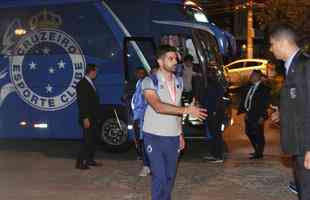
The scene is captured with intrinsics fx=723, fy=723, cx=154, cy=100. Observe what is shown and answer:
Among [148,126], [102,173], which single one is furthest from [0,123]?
[148,126]

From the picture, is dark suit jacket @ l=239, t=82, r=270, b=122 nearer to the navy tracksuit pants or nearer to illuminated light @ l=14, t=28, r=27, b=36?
illuminated light @ l=14, t=28, r=27, b=36

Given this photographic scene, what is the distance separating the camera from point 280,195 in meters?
9.84

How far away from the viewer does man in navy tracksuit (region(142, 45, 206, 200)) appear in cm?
743

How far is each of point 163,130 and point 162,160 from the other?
0.31 meters

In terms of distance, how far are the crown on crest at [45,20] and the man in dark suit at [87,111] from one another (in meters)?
2.85

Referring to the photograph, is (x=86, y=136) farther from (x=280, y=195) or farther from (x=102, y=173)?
(x=280, y=195)

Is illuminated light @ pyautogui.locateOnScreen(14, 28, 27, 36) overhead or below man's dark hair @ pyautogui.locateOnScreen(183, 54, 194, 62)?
overhead

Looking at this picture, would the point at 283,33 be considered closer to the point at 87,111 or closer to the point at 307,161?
the point at 307,161

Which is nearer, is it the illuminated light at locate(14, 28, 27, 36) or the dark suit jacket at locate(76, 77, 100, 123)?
the dark suit jacket at locate(76, 77, 100, 123)

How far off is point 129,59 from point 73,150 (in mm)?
2606

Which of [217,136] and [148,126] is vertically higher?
[148,126]

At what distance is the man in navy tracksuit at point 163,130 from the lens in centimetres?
743

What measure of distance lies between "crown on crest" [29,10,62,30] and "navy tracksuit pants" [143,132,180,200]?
7.73 metres

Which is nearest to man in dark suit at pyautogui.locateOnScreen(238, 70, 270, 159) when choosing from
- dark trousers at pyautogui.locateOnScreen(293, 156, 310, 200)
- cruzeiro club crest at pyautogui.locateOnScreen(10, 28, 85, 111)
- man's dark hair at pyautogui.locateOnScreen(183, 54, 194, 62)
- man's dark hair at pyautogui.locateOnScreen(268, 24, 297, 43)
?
man's dark hair at pyautogui.locateOnScreen(183, 54, 194, 62)
